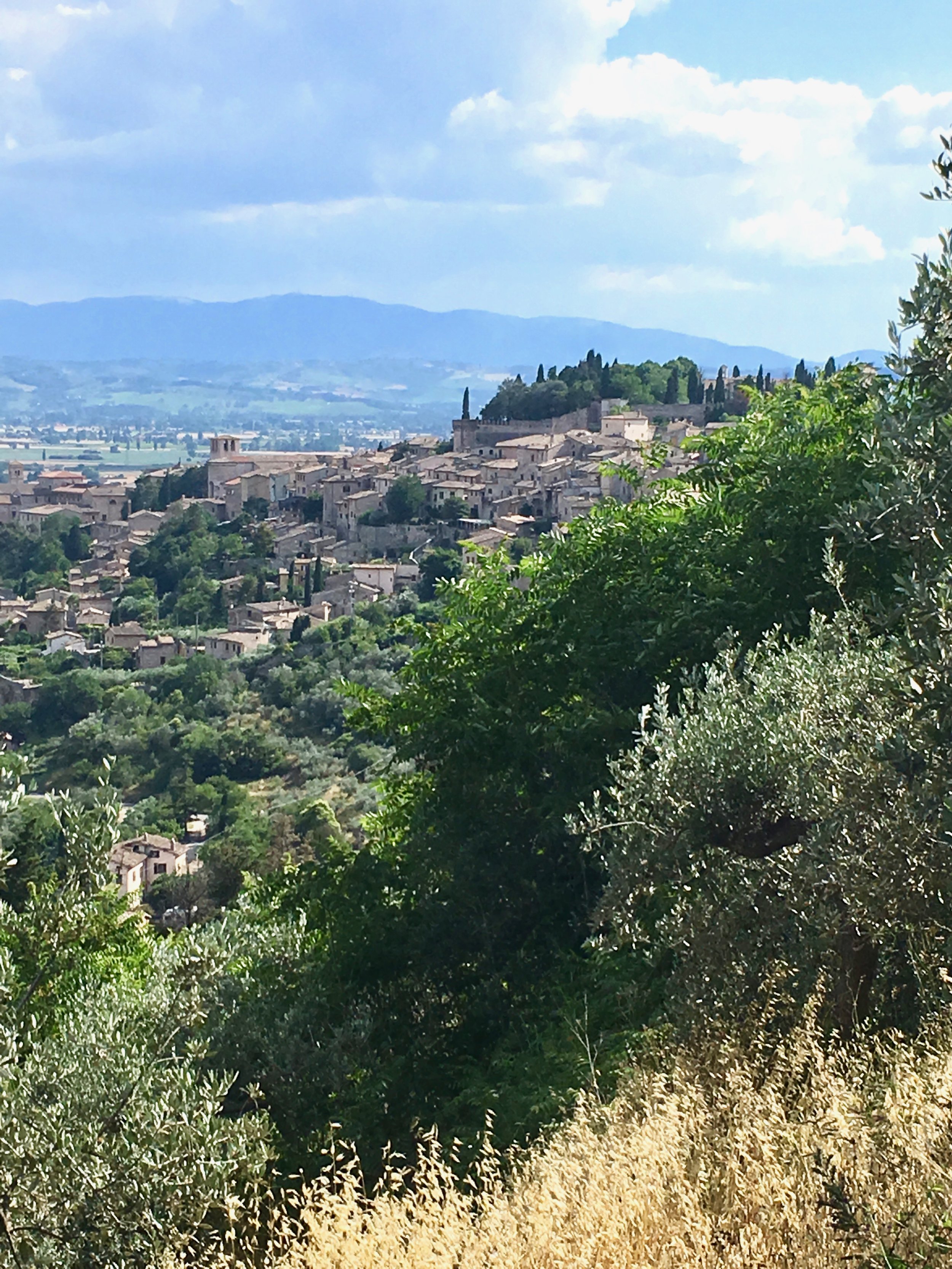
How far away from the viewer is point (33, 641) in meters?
71.1

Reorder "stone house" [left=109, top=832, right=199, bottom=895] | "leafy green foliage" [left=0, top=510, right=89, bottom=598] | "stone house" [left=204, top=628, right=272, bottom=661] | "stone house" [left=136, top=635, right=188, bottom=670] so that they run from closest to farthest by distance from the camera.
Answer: "stone house" [left=109, top=832, right=199, bottom=895], "stone house" [left=204, top=628, right=272, bottom=661], "stone house" [left=136, top=635, right=188, bottom=670], "leafy green foliage" [left=0, top=510, right=89, bottom=598]

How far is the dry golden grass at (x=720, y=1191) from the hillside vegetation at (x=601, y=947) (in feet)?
0.06

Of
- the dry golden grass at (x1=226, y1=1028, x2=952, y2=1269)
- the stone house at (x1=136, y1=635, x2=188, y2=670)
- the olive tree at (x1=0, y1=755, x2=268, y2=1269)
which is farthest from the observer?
the stone house at (x1=136, y1=635, x2=188, y2=670)

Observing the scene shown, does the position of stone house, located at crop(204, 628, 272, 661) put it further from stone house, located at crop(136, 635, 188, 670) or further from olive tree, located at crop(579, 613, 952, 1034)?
olive tree, located at crop(579, 613, 952, 1034)

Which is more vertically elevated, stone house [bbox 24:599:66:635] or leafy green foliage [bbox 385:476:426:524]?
leafy green foliage [bbox 385:476:426:524]

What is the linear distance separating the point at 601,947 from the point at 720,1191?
2.53 meters

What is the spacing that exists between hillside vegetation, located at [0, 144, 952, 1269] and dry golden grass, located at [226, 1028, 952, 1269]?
0.02m

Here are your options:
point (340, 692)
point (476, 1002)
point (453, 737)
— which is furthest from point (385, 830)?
point (476, 1002)

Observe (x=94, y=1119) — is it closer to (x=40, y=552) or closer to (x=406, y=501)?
(x=406, y=501)

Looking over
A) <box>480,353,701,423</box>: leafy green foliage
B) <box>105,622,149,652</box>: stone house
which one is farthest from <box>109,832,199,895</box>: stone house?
<box>480,353,701,423</box>: leafy green foliage

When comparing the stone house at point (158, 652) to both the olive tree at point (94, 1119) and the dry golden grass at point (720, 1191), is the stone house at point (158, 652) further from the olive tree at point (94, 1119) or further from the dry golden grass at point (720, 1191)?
the dry golden grass at point (720, 1191)

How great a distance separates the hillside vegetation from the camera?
413 centimetres

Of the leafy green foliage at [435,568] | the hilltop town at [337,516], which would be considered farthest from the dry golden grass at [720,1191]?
the leafy green foliage at [435,568]

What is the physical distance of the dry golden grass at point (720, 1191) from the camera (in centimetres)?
358
